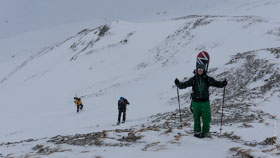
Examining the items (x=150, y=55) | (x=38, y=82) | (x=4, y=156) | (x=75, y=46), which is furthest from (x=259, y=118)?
(x=75, y=46)

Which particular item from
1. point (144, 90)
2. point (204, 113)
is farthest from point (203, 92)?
point (144, 90)

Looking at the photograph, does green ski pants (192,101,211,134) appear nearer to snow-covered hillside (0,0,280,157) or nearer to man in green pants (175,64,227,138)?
man in green pants (175,64,227,138)

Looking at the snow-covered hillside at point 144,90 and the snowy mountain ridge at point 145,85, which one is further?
the snowy mountain ridge at point 145,85

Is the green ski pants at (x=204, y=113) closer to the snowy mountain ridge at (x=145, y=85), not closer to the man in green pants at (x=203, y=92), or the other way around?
the man in green pants at (x=203, y=92)

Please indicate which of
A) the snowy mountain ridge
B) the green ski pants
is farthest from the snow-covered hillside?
the green ski pants

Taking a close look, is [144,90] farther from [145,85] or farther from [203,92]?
[203,92]

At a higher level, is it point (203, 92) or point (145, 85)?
point (145, 85)

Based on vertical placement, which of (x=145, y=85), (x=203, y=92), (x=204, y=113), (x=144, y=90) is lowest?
(x=204, y=113)

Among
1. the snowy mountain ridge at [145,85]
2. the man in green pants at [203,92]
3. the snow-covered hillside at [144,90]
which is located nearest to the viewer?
the man in green pants at [203,92]

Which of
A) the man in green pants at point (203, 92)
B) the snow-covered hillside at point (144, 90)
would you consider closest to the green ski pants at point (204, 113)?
the man in green pants at point (203, 92)

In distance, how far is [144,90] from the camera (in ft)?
94.4

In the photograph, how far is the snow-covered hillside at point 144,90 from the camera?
9.45 m

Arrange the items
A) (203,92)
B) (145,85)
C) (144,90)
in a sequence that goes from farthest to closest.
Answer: (145,85)
(144,90)
(203,92)

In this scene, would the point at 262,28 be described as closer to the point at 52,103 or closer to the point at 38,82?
the point at 52,103
